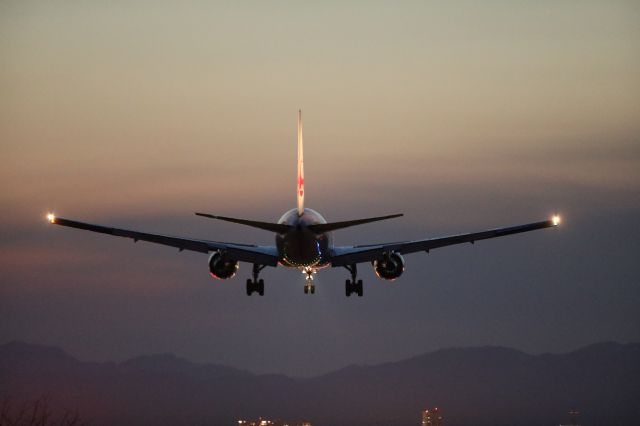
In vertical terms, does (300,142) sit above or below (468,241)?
above

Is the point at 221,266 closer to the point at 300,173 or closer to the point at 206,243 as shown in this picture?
the point at 206,243

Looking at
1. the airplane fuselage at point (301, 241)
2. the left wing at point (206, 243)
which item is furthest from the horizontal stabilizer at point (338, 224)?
the left wing at point (206, 243)

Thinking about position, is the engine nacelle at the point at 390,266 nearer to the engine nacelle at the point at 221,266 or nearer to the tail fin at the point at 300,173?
the tail fin at the point at 300,173

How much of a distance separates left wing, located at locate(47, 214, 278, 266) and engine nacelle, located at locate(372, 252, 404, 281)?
7630mm

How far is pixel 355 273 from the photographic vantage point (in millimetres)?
80938

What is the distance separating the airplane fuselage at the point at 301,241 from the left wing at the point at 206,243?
433 centimetres

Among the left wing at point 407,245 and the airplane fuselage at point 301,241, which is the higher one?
the left wing at point 407,245

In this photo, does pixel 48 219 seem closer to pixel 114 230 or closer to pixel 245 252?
pixel 114 230

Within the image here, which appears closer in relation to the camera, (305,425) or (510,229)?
(510,229)

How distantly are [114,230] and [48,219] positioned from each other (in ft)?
15.1

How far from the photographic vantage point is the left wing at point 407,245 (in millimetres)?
74312

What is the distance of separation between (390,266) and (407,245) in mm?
2290

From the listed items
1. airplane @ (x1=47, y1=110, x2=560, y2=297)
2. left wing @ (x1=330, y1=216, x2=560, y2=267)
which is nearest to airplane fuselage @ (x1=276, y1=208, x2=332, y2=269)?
airplane @ (x1=47, y1=110, x2=560, y2=297)

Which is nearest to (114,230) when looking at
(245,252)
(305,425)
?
(245,252)
